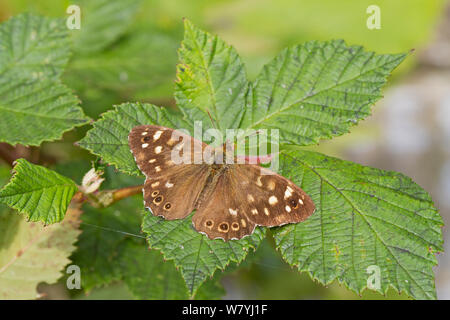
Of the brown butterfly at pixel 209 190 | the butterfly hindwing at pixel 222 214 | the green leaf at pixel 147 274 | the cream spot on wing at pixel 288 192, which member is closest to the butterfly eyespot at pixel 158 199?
the brown butterfly at pixel 209 190

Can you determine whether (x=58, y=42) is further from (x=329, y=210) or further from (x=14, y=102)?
(x=329, y=210)

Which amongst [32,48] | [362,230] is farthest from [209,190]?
[32,48]

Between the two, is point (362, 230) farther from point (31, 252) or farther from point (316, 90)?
point (31, 252)

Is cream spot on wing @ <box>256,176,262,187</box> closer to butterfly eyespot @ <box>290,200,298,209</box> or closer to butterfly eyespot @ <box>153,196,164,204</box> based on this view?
butterfly eyespot @ <box>290,200,298,209</box>

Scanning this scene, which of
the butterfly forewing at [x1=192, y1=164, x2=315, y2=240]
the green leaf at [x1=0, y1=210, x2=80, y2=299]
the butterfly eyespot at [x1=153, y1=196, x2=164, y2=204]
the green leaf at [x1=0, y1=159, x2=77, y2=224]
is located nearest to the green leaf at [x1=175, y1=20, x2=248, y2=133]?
the butterfly forewing at [x1=192, y1=164, x2=315, y2=240]

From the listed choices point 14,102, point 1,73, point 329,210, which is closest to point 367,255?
point 329,210
